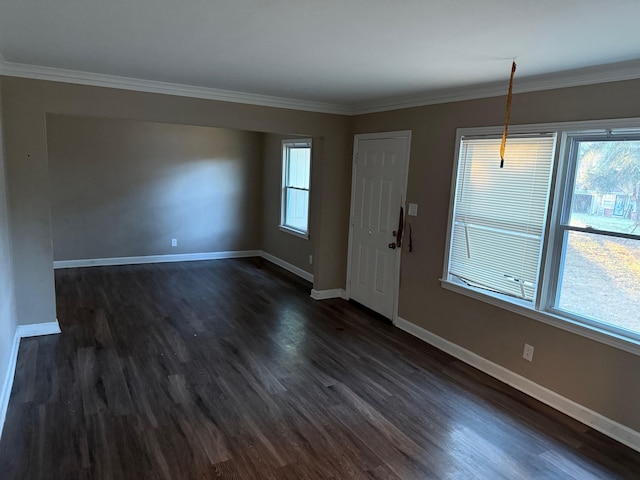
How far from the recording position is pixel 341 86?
386 cm

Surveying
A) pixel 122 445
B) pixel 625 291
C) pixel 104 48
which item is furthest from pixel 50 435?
pixel 625 291

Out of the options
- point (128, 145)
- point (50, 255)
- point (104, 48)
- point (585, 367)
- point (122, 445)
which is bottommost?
point (122, 445)

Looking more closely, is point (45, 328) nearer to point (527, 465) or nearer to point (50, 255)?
point (50, 255)

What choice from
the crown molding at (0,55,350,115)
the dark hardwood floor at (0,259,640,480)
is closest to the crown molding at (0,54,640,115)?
the crown molding at (0,55,350,115)

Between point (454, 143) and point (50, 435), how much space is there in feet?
12.4

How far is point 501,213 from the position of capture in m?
3.53

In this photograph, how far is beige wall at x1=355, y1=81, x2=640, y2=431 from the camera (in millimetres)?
2781

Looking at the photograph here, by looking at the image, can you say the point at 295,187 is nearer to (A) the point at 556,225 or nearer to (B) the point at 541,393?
(A) the point at 556,225

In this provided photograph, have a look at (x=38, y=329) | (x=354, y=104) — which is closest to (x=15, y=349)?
(x=38, y=329)

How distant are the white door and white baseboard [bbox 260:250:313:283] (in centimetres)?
100

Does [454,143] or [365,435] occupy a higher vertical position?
[454,143]

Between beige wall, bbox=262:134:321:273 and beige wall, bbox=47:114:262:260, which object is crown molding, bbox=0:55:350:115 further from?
beige wall, bbox=47:114:262:260

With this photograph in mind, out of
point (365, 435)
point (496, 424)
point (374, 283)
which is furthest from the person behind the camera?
point (374, 283)

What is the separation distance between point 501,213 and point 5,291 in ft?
13.0
